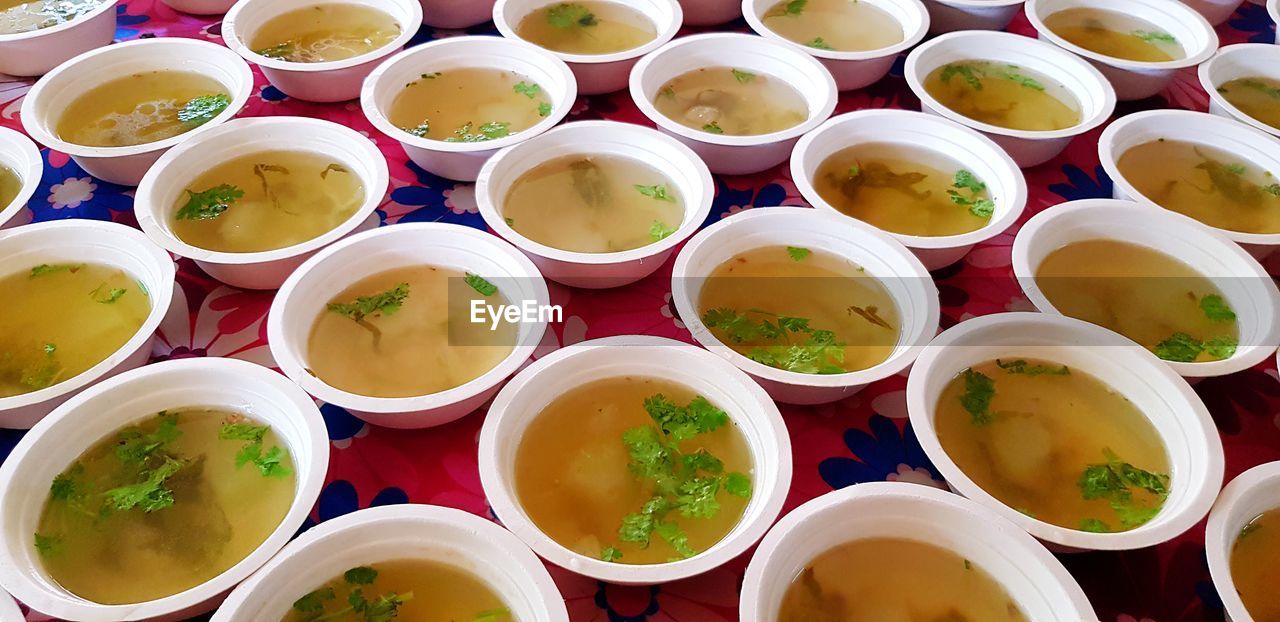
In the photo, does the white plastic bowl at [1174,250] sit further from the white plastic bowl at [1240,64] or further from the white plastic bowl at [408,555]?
the white plastic bowl at [408,555]

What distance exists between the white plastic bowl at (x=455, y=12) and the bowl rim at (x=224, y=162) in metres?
0.83

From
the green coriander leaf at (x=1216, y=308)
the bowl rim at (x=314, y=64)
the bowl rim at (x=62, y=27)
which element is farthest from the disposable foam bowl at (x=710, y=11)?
the bowl rim at (x=62, y=27)

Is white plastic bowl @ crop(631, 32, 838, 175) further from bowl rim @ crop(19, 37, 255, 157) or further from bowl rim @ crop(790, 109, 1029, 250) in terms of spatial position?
bowl rim @ crop(19, 37, 255, 157)

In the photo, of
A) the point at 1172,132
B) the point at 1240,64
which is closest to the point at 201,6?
the point at 1172,132

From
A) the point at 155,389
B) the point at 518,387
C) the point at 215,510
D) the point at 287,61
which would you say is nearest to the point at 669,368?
the point at 518,387

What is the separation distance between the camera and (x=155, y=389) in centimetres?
176

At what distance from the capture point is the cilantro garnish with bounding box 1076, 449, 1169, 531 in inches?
68.0

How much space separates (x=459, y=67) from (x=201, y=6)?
1.10 m

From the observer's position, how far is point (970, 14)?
315cm

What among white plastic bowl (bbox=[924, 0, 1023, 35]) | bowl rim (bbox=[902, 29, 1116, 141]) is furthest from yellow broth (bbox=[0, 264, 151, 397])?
white plastic bowl (bbox=[924, 0, 1023, 35])

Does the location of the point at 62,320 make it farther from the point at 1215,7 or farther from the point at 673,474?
the point at 1215,7

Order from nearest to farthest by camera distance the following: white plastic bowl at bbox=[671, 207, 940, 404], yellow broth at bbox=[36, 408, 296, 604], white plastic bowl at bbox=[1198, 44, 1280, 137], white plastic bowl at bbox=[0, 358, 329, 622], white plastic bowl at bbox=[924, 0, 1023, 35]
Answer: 1. white plastic bowl at bbox=[0, 358, 329, 622]
2. yellow broth at bbox=[36, 408, 296, 604]
3. white plastic bowl at bbox=[671, 207, 940, 404]
4. white plastic bowl at bbox=[1198, 44, 1280, 137]
5. white plastic bowl at bbox=[924, 0, 1023, 35]

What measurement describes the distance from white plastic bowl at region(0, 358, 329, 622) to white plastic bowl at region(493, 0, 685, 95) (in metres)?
1.50

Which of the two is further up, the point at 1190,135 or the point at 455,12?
the point at 455,12
